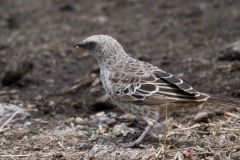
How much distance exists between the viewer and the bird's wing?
225 inches

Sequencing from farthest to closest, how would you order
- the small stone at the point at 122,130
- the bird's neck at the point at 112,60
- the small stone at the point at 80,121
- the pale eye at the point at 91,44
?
the small stone at the point at 80,121 < the pale eye at the point at 91,44 < the bird's neck at the point at 112,60 < the small stone at the point at 122,130

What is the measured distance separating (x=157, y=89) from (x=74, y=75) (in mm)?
3452

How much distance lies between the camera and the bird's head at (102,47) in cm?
636

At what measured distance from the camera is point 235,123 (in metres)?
6.27

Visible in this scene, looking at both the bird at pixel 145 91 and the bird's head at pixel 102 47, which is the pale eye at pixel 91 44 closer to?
the bird's head at pixel 102 47

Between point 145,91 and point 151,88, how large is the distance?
0.22 ft

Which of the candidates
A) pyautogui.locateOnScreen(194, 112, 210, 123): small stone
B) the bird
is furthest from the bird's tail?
pyautogui.locateOnScreen(194, 112, 210, 123): small stone

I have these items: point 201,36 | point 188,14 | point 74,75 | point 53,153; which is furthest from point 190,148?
point 188,14

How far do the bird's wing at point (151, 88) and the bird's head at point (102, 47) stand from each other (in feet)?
1.07

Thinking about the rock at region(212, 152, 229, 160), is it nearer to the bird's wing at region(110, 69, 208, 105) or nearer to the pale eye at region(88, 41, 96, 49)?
the bird's wing at region(110, 69, 208, 105)

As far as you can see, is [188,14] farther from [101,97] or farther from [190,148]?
[190,148]

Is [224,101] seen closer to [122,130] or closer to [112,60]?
[122,130]

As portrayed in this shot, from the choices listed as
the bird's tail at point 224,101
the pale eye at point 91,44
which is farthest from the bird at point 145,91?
the pale eye at point 91,44

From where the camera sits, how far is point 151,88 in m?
5.86
